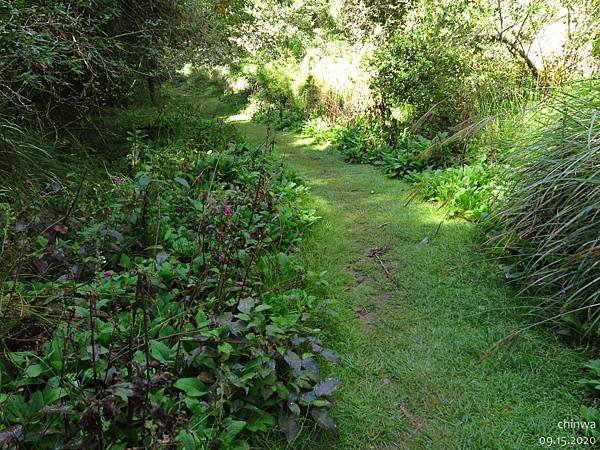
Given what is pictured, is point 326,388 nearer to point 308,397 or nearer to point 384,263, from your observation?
point 308,397

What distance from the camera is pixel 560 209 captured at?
8.70 ft

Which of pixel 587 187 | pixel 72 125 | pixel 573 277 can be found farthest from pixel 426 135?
pixel 72 125

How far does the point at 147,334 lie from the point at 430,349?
1481mm

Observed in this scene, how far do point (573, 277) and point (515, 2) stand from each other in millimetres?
4947

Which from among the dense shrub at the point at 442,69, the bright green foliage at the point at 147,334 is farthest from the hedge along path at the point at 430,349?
the dense shrub at the point at 442,69

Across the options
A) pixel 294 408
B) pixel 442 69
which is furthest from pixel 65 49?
pixel 442 69

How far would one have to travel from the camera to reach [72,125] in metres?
4.89

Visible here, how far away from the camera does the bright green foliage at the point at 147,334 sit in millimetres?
1418

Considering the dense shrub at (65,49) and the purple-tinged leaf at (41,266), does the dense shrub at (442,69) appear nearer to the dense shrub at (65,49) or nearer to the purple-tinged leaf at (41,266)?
the dense shrub at (65,49)

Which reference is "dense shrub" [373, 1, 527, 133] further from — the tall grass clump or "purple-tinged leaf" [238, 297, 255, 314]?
"purple-tinged leaf" [238, 297, 255, 314]

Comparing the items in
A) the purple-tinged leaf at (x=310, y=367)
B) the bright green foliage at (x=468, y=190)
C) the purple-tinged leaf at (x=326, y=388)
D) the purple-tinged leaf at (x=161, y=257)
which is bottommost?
the purple-tinged leaf at (x=326, y=388)

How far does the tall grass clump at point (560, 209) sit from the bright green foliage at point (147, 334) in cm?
141

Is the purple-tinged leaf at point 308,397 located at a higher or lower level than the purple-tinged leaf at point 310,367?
lower

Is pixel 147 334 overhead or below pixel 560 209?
below
